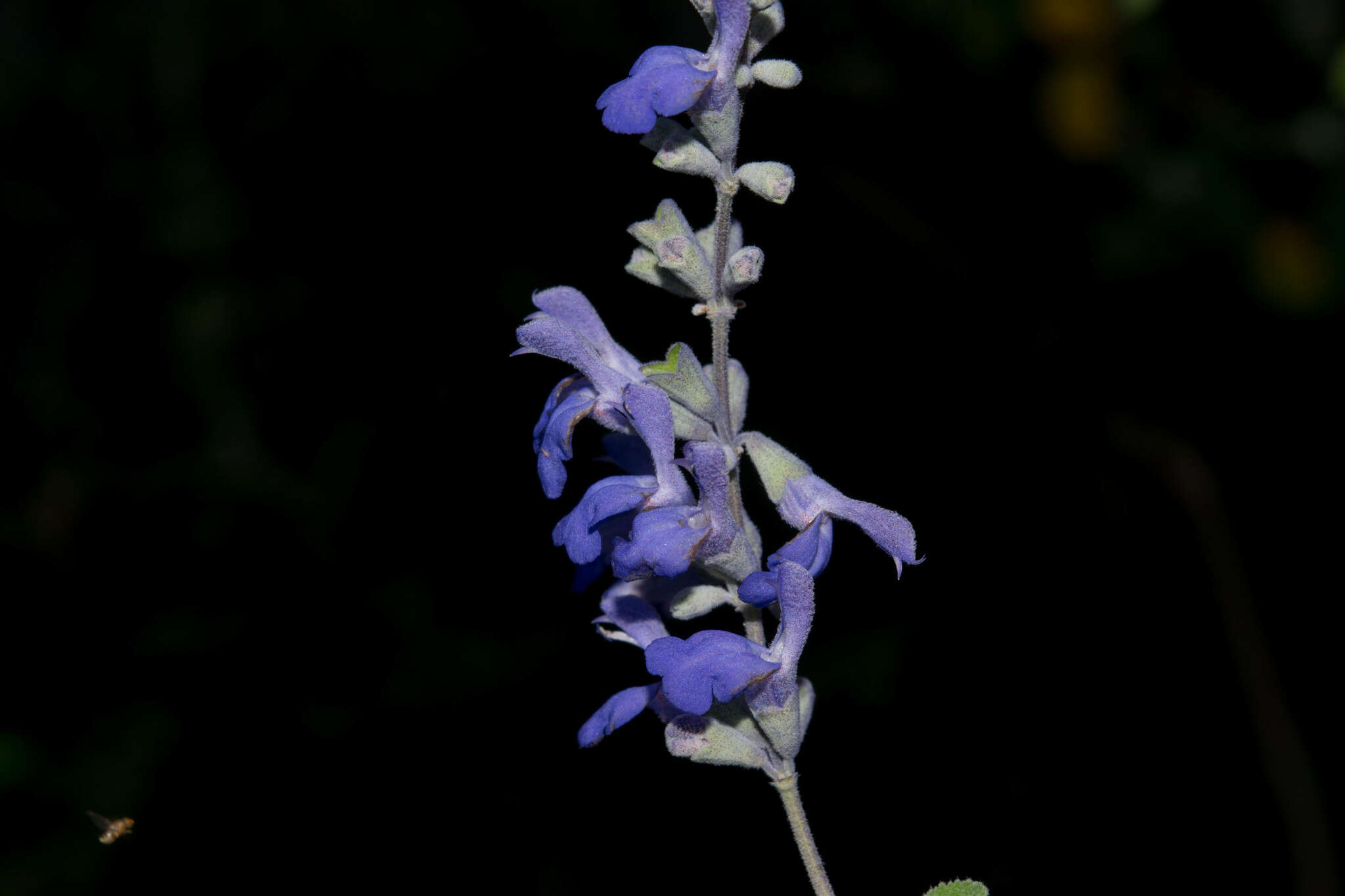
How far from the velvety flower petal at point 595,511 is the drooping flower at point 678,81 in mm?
342

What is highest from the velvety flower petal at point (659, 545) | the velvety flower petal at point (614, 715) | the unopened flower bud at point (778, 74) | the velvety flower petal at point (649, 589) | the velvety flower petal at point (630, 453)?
the unopened flower bud at point (778, 74)

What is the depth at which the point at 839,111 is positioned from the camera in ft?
Answer: 13.5

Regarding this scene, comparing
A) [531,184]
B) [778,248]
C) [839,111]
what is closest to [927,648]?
[778,248]

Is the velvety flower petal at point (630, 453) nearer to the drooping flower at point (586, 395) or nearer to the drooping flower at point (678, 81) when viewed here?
the drooping flower at point (586, 395)

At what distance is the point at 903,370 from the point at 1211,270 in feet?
3.91

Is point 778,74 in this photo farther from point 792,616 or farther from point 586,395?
point 792,616

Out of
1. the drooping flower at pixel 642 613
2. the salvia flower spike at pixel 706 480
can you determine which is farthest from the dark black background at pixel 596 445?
the salvia flower spike at pixel 706 480

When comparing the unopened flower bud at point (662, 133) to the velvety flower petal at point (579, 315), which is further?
the velvety flower petal at point (579, 315)

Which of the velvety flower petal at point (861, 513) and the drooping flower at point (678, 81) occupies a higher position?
the drooping flower at point (678, 81)

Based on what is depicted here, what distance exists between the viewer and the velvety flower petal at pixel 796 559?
105 cm

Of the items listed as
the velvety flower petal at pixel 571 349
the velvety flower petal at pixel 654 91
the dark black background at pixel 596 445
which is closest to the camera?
the velvety flower petal at pixel 654 91

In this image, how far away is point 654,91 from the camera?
1010 millimetres

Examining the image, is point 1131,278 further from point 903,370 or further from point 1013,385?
point 903,370

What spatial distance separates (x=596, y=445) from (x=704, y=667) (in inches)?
90.4
